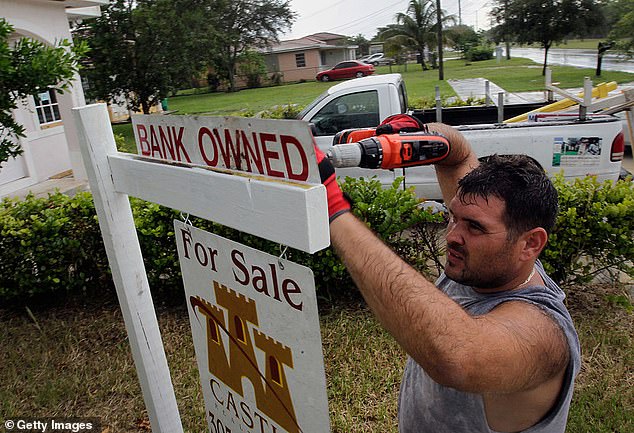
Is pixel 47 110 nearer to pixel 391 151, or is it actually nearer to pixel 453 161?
pixel 453 161

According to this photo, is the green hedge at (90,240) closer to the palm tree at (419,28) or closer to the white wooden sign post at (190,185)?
the white wooden sign post at (190,185)

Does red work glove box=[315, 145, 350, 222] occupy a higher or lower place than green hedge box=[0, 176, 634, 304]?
higher

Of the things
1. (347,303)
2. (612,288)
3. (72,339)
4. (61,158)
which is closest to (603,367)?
(612,288)

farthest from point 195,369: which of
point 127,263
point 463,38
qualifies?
point 463,38

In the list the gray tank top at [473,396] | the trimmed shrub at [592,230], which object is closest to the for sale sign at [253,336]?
the gray tank top at [473,396]

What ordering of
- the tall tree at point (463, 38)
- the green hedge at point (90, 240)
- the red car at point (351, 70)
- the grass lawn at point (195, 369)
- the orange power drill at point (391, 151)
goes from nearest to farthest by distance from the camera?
the orange power drill at point (391, 151) → the grass lawn at point (195, 369) → the green hedge at point (90, 240) → the red car at point (351, 70) → the tall tree at point (463, 38)

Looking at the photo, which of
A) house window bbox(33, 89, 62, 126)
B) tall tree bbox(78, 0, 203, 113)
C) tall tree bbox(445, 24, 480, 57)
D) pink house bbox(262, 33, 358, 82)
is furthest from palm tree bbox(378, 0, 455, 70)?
house window bbox(33, 89, 62, 126)

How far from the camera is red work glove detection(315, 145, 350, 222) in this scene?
45.3 inches

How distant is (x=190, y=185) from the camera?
139 centimetres

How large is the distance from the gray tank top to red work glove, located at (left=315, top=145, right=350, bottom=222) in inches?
19.7

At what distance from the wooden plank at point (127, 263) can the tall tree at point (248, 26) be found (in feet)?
125

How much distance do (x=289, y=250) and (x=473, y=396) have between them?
98.6 inches

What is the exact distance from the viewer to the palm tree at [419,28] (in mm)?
39469

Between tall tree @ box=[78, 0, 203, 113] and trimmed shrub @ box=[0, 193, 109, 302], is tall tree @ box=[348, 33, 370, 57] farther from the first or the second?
trimmed shrub @ box=[0, 193, 109, 302]
